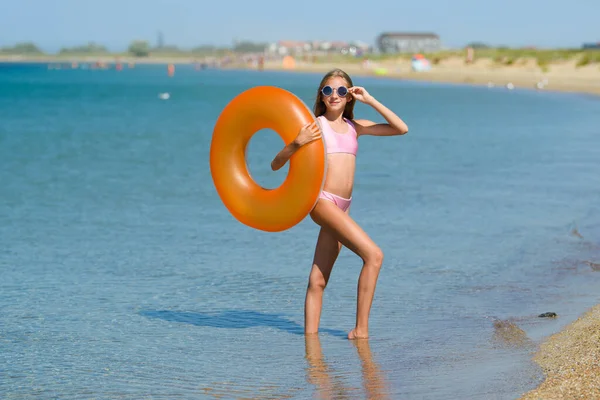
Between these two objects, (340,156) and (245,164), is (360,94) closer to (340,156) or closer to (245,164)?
(340,156)

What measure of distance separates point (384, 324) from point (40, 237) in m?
4.77

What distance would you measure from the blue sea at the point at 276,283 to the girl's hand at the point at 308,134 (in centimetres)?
125

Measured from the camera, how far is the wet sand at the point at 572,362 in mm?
4520

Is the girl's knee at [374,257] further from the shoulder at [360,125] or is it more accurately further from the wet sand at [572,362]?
the wet sand at [572,362]

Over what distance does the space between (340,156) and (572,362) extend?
165cm

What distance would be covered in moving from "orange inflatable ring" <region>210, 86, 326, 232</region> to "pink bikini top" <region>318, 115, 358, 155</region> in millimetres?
118

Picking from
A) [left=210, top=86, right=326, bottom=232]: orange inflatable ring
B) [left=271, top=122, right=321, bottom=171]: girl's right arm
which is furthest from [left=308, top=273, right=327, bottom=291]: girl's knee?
[left=271, top=122, right=321, bottom=171]: girl's right arm

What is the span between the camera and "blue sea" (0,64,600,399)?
538cm

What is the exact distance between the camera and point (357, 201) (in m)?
12.5

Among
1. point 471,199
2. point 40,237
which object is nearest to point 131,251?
point 40,237

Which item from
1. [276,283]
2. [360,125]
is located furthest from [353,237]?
[276,283]

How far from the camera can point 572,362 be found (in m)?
5.07

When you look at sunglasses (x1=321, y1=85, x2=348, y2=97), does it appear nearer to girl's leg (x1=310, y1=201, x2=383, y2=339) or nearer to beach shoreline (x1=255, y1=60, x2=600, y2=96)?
girl's leg (x1=310, y1=201, x2=383, y2=339)

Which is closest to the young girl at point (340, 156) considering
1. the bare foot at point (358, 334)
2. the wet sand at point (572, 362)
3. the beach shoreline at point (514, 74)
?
the bare foot at point (358, 334)
